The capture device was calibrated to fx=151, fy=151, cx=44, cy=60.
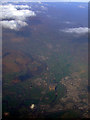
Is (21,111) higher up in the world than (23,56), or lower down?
lower down

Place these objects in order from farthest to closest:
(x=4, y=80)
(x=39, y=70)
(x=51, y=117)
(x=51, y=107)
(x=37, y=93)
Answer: (x=39, y=70) < (x=4, y=80) < (x=37, y=93) < (x=51, y=107) < (x=51, y=117)

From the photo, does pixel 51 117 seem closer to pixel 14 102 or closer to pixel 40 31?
pixel 14 102

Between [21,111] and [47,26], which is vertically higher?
[47,26]

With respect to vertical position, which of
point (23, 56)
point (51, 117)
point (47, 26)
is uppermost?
point (47, 26)

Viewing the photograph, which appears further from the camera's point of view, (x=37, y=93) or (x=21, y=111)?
(x=37, y=93)

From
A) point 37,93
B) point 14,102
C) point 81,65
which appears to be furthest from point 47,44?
point 14,102

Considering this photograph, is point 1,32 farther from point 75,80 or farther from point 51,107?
point 51,107

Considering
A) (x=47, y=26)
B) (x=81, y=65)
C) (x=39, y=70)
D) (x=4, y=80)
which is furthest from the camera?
(x=47, y=26)

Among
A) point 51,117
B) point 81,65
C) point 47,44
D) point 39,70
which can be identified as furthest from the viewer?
point 47,44

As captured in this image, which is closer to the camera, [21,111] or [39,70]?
[21,111]

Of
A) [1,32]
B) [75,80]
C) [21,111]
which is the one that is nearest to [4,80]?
[21,111]
